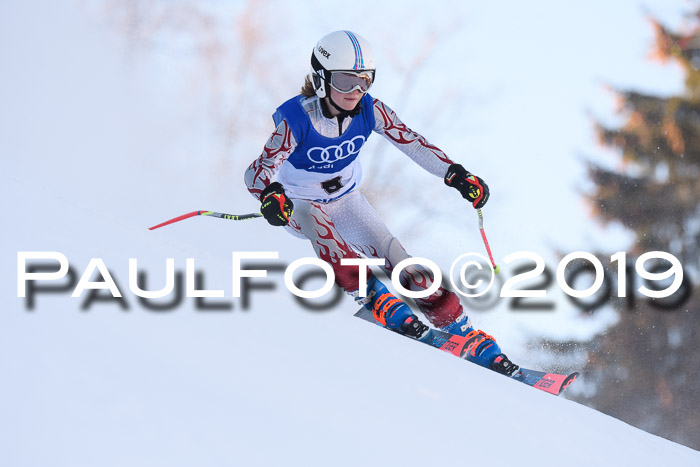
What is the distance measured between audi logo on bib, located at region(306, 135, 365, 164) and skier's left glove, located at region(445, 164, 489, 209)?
0.54m

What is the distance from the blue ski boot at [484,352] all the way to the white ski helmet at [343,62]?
1466 mm

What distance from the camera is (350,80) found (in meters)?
3.76

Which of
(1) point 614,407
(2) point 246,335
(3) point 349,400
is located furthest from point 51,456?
(1) point 614,407

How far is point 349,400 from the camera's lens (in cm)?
246

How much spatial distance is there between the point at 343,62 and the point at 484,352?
176 cm

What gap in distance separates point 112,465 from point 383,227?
112 inches

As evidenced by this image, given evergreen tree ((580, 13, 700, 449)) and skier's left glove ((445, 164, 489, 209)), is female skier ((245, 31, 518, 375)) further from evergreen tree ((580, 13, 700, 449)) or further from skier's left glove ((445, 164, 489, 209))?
evergreen tree ((580, 13, 700, 449))

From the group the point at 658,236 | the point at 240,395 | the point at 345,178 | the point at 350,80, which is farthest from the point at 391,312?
the point at 658,236

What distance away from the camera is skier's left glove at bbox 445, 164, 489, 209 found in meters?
4.09

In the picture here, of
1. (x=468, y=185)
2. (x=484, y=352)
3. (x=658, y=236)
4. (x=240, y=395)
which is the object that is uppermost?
(x=658, y=236)

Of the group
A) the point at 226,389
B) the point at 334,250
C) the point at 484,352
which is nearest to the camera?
the point at 226,389

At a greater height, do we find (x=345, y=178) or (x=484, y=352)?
(x=345, y=178)

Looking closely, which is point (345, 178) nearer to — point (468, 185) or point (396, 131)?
point (396, 131)

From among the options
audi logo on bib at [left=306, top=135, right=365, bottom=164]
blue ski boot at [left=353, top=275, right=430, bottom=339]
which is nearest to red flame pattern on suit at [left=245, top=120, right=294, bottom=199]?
audi logo on bib at [left=306, top=135, right=365, bottom=164]
